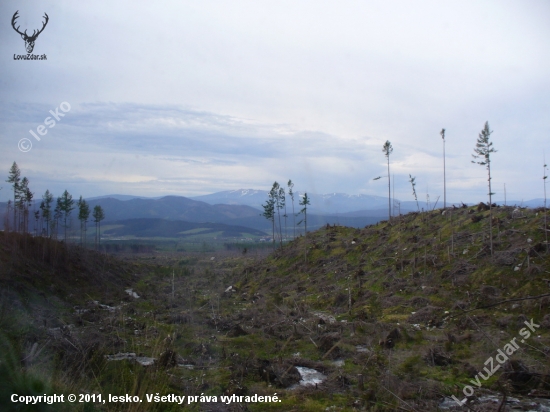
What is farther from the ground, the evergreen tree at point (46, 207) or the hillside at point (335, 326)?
the evergreen tree at point (46, 207)

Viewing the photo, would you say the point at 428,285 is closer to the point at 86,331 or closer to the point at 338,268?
the point at 338,268

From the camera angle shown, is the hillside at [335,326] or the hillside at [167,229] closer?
the hillside at [335,326]

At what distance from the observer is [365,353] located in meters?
10.2

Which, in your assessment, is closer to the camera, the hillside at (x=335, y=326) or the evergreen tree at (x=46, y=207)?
the hillside at (x=335, y=326)

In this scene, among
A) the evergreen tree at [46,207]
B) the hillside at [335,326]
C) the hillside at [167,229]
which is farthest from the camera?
the hillside at [167,229]

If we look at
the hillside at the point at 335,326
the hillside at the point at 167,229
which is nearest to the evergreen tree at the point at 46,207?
the hillside at the point at 335,326

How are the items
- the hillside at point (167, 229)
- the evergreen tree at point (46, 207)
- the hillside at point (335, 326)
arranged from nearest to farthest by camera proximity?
the hillside at point (335, 326) → the evergreen tree at point (46, 207) → the hillside at point (167, 229)

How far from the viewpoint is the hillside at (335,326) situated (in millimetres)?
6570

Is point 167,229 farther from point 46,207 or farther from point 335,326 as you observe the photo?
point 335,326

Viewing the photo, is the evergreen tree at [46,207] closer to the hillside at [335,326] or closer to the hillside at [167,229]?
the hillside at [335,326]

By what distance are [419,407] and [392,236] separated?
63.9 ft

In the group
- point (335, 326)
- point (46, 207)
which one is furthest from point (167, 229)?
point (335, 326)

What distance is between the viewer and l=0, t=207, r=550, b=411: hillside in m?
6.57

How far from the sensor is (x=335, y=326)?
1345cm
